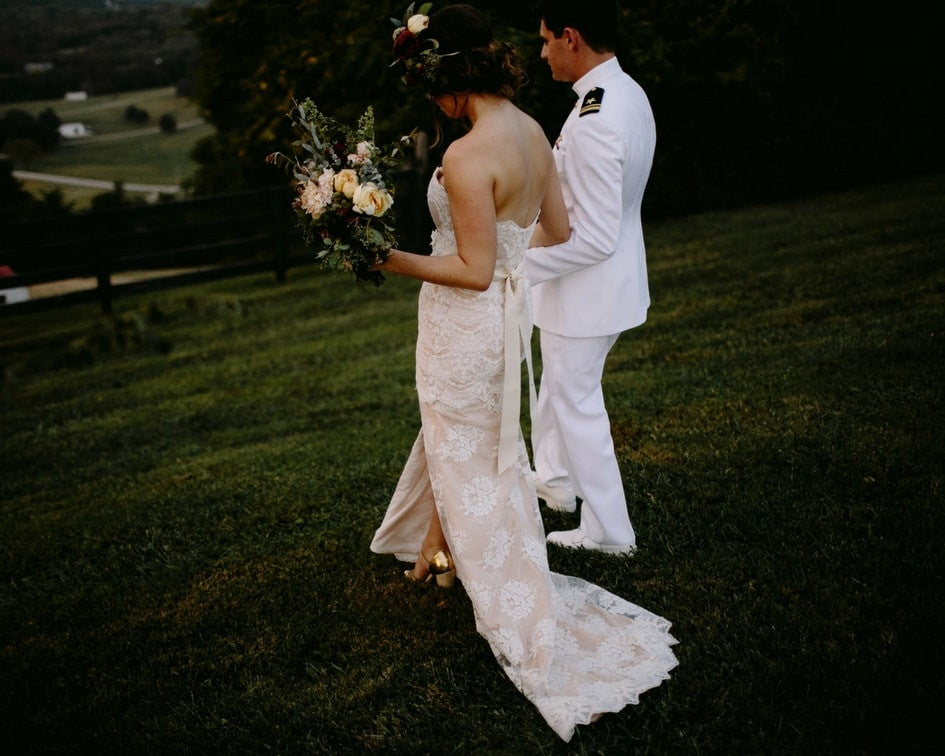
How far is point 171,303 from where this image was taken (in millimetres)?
12367

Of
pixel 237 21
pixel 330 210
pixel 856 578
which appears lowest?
pixel 856 578

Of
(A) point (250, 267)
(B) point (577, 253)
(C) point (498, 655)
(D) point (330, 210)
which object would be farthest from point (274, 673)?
(A) point (250, 267)

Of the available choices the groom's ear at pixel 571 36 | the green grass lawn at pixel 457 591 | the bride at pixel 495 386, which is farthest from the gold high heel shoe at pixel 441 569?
the groom's ear at pixel 571 36

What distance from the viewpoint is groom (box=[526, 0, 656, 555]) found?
11.0ft

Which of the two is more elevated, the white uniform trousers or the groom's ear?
the groom's ear

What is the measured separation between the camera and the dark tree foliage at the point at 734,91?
14586 millimetres

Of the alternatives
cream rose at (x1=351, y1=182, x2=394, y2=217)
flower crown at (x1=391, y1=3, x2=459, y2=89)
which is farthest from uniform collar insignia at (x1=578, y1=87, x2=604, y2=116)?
cream rose at (x1=351, y1=182, x2=394, y2=217)

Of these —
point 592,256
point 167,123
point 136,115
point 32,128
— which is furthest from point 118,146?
point 592,256

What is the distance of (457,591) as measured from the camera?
11.9ft

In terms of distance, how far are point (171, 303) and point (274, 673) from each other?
10122 millimetres

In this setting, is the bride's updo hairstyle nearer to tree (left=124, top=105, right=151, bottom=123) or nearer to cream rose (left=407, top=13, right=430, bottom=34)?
cream rose (left=407, top=13, right=430, bottom=34)

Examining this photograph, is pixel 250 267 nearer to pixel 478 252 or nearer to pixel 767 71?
pixel 767 71

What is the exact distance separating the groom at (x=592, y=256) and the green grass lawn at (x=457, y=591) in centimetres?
40

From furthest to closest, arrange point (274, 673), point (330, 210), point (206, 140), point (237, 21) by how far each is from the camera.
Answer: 1. point (206, 140)
2. point (237, 21)
3. point (274, 673)
4. point (330, 210)
